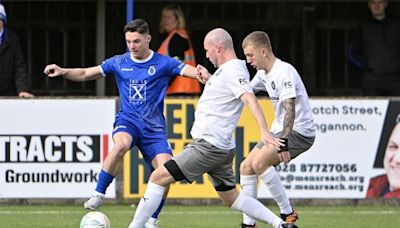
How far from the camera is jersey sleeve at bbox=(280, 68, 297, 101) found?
11844 mm

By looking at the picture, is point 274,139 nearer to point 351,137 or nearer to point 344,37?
point 351,137

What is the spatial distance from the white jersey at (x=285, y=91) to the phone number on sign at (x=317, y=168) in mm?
3284

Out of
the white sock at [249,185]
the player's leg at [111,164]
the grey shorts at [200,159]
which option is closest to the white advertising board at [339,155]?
the white sock at [249,185]

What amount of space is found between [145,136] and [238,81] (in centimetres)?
169

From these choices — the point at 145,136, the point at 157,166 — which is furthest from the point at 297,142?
the point at 145,136

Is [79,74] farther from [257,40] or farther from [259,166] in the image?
[259,166]

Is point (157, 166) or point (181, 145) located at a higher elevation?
point (157, 166)

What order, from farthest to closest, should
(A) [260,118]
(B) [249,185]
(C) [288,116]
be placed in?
(B) [249,185] < (C) [288,116] < (A) [260,118]

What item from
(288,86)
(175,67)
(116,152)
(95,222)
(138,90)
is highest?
(175,67)

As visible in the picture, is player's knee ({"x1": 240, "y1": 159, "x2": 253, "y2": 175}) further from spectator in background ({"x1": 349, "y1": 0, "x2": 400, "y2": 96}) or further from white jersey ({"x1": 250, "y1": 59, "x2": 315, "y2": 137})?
spectator in background ({"x1": 349, "y1": 0, "x2": 400, "y2": 96})

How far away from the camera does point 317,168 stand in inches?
622

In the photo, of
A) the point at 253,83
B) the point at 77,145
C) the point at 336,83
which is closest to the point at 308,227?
the point at 253,83

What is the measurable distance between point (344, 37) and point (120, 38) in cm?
339

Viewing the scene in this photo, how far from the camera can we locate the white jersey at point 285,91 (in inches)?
Result: 470
